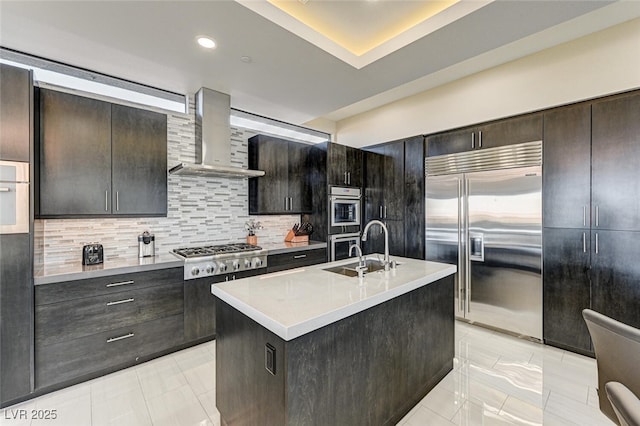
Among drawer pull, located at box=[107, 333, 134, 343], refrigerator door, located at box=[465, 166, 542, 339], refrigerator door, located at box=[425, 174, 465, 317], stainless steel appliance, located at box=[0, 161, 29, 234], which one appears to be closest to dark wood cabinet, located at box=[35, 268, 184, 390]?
drawer pull, located at box=[107, 333, 134, 343]

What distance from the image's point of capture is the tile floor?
192 cm

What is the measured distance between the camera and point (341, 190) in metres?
4.14

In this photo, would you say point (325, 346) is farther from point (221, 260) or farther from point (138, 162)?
point (138, 162)

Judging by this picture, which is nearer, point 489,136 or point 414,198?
point 489,136

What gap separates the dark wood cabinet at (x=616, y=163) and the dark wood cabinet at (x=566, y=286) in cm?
26

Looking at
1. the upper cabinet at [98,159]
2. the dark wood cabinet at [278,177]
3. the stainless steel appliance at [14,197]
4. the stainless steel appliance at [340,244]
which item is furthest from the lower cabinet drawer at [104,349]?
the stainless steel appliance at [340,244]

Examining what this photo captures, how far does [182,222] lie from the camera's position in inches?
133

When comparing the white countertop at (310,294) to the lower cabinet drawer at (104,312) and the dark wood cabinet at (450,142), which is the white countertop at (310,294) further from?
the dark wood cabinet at (450,142)

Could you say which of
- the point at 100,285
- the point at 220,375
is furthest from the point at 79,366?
the point at 220,375

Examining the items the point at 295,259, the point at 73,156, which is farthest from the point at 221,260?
the point at 73,156

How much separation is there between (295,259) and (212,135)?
182cm

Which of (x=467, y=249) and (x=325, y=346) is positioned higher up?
(x=467, y=249)

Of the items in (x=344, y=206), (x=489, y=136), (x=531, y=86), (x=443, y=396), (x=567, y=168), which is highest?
(x=531, y=86)

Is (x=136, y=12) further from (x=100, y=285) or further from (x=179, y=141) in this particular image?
(x=100, y=285)
